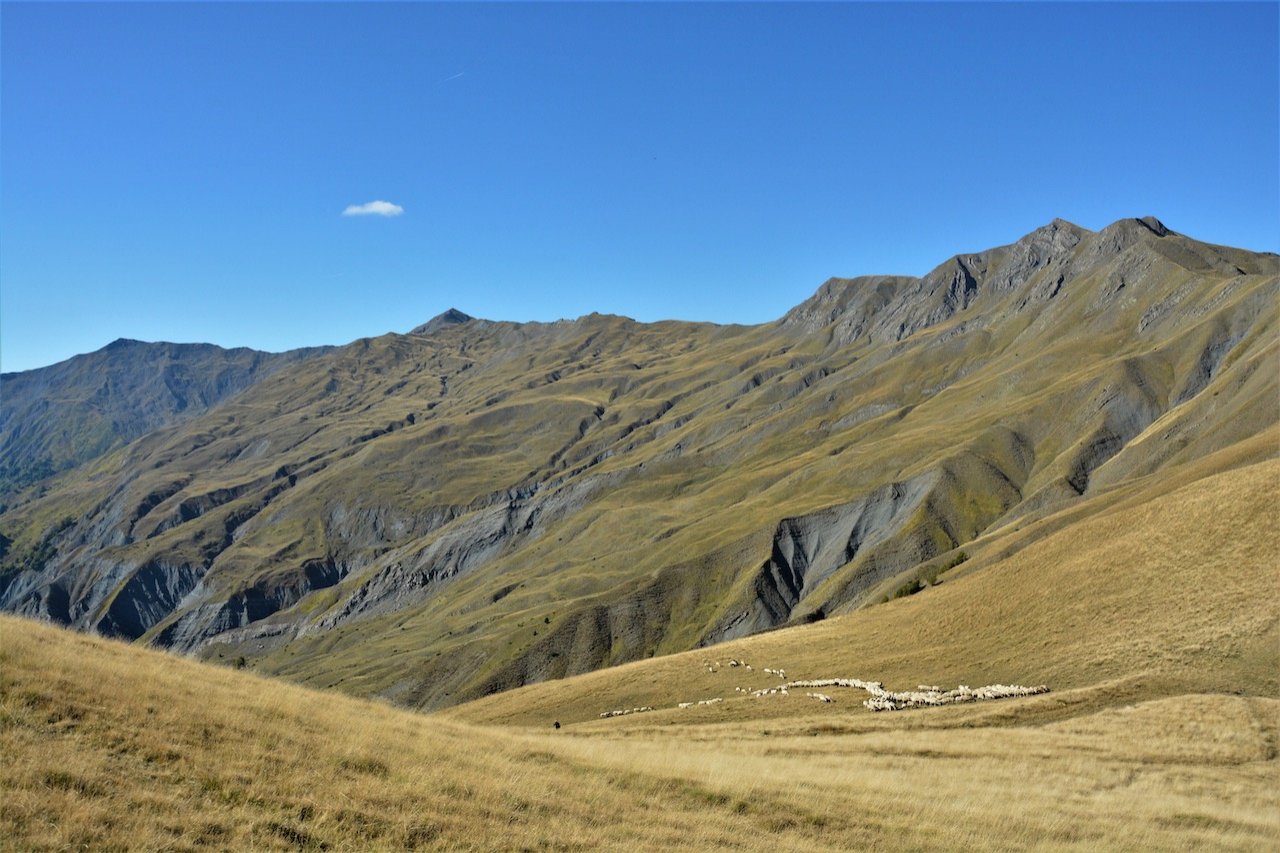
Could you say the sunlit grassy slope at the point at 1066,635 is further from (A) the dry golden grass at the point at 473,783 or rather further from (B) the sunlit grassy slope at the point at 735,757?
(A) the dry golden grass at the point at 473,783

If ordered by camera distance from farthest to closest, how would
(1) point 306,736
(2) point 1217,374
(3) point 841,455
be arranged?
(3) point 841,455 → (2) point 1217,374 → (1) point 306,736

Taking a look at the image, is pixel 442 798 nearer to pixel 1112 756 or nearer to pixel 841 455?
pixel 1112 756

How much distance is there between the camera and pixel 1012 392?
7372 inches

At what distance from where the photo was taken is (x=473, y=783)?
17.6 meters

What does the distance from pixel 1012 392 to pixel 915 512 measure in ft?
214

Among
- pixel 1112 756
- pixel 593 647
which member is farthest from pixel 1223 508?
pixel 593 647

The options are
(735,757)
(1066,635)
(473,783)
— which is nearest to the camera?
(473,783)

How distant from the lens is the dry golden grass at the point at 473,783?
13.9 meters

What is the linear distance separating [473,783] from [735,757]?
11.9 metres

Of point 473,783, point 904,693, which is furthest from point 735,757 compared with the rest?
point 904,693

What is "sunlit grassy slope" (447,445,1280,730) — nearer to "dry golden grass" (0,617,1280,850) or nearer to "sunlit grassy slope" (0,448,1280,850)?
"sunlit grassy slope" (0,448,1280,850)

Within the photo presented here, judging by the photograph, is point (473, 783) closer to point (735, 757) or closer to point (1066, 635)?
point (735, 757)

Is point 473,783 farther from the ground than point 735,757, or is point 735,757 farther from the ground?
point 473,783

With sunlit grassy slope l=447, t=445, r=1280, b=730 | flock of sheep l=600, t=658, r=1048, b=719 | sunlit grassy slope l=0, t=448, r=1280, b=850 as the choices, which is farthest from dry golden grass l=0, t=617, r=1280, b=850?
flock of sheep l=600, t=658, r=1048, b=719
